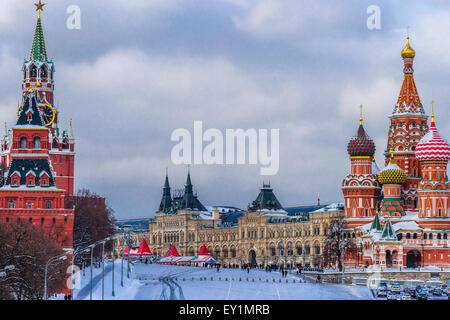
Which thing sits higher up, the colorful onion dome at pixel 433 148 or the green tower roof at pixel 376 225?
the colorful onion dome at pixel 433 148

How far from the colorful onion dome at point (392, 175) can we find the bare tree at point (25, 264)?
76890mm

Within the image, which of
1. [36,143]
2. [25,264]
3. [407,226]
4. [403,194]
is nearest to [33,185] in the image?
[36,143]

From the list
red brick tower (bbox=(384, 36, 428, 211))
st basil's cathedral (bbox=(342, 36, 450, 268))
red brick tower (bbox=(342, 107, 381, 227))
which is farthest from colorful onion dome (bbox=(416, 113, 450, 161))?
red brick tower (bbox=(342, 107, 381, 227))

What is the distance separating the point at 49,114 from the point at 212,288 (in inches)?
3036

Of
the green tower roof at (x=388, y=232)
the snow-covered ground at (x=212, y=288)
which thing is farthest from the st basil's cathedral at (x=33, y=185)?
the green tower roof at (x=388, y=232)

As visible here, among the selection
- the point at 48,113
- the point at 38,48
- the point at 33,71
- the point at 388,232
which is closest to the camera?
the point at 388,232

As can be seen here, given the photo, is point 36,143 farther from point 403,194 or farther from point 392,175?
point 403,194

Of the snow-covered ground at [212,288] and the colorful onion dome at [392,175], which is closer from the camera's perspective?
the snow-covered ground at [212,288]

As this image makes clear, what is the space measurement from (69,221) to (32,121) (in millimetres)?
13917

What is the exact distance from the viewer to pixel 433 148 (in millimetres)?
159625

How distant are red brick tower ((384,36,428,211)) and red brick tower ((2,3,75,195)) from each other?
50.3 metres

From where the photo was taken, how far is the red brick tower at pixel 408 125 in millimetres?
170625

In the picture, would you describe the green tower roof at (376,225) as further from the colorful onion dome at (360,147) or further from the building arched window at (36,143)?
the building arched window at (36,143)

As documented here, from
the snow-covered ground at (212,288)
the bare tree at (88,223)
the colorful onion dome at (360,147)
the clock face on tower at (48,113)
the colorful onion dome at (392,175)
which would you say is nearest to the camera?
the snow-covered ground at (212,288)
